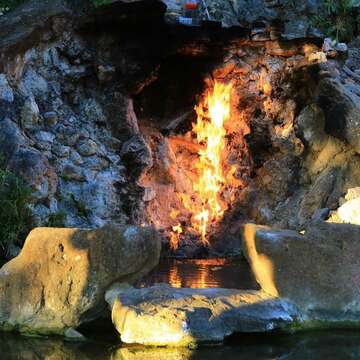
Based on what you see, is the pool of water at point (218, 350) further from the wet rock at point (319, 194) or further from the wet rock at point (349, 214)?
the wet rock at point (319, 194)

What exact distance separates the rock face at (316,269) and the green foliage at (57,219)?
4.41 m

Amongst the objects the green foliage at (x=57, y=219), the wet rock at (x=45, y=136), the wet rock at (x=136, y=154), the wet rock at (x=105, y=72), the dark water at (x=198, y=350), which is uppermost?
the wet rock at (x=105, y=72)

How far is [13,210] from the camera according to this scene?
8.86 meters

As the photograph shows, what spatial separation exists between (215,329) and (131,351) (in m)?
0.89

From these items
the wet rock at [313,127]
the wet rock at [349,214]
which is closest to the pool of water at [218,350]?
the wet rock at [349,214]

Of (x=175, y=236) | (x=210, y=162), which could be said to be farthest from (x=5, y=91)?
(x=210, y=162)

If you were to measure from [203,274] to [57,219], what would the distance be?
2698mm

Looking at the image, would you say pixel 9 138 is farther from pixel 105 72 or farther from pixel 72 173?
pixel 105 72

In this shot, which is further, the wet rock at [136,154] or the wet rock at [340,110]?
→ the wet rock at [136,154]

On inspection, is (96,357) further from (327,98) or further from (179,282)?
(327,98)

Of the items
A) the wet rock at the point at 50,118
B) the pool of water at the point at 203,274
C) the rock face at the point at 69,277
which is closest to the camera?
the rock face at the point at 69,277

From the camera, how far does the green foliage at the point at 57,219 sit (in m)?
9.88

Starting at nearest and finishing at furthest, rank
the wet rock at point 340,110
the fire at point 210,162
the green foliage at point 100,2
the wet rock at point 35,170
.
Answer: the wet rock at point 35,170, the wet rock at point 340,110, the green foliage at point 100,2, the fire at point 210,162

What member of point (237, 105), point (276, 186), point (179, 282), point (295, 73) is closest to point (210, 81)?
point (237, 105)
